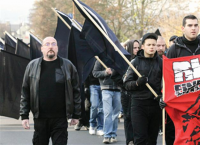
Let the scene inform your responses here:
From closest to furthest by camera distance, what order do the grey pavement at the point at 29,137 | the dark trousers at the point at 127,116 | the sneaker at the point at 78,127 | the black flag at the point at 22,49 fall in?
the dark trousers at the point at 127,116
the grey pavement at the point at 29,137
the sneaker at the point at 78,127
the black flag at the point at 22,49

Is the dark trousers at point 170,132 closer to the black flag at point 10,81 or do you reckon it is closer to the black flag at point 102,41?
the black flag at point 102,41

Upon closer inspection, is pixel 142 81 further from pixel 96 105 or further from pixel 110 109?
pixel 96 105

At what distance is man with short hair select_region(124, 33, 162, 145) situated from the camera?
22.0 feet

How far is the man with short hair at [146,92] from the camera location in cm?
671

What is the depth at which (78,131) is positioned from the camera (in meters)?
11.4

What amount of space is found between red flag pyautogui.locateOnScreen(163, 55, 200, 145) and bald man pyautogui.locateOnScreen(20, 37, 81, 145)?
1281 mm

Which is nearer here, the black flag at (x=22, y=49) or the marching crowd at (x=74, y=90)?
the marching crowd at (x=74, y=90)

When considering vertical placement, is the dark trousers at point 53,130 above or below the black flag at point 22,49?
below

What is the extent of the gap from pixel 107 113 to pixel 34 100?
3457 mm

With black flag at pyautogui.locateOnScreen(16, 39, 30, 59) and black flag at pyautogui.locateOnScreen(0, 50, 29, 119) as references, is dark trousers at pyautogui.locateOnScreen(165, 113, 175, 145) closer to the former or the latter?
black flag at pyautogui.locateOnScreen(0, 50, 29, 119)

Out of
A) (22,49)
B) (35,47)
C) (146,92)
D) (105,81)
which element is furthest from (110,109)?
(22,49)

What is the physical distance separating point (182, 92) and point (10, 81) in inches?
288

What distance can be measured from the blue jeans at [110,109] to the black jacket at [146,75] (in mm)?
2768

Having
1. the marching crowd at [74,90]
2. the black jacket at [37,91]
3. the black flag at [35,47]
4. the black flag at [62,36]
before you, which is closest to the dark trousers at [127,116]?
the marching crowd at [74,90]
